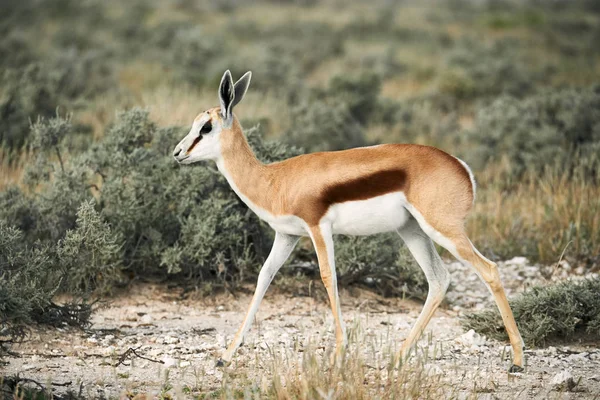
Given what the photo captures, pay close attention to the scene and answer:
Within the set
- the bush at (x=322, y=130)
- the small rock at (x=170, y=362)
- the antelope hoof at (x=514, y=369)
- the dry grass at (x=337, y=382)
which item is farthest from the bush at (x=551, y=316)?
the bush at (x=322, y=130)

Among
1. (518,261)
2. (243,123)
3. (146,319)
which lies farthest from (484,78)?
(146,319)

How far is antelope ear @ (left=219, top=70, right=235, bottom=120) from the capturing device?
20.3ft

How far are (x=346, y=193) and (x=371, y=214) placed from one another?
0.24m

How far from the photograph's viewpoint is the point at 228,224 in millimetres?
8664

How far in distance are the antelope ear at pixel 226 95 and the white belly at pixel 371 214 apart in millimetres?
1116

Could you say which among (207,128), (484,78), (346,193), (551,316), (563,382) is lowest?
(563,382)

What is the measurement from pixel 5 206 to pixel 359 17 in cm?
3380

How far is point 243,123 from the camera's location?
45.2ft

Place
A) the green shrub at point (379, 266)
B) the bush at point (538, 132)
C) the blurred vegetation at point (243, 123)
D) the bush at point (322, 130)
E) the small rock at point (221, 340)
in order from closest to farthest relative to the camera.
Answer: the small rock at point (221, 340), the blurred vegetation at point (243, 123), the green shrub at point (379, 266), the bush at point (538, 132), the bush at point (322, 130)

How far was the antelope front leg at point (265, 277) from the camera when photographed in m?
6.39

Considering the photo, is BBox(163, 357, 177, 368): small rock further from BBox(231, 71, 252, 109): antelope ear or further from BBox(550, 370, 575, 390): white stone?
BBox(550, 370, 575, 390): white stone

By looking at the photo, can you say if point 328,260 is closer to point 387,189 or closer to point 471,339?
point 387,189

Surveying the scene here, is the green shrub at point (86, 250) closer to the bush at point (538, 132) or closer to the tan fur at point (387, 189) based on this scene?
the tan fur at point (387, 189)

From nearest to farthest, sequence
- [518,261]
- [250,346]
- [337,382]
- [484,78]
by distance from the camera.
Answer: [337,382]
[250,346]
[518,261]
[484,78]
